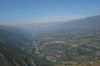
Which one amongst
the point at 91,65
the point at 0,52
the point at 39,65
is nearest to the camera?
the point at 91,65

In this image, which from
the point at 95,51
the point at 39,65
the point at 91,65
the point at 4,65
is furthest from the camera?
the point at 95,51

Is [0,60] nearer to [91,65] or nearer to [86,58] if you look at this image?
[91,65]

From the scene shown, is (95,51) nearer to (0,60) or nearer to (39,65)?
(39,65)

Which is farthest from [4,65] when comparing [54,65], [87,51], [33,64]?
[87,51]

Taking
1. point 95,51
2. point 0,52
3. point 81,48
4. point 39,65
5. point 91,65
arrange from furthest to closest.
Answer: point 81,48
point 95,51
point 39,65
point 0,52
point 91,65

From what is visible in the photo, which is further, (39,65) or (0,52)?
(39,65)

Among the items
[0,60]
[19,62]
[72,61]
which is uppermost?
A: [0,60]

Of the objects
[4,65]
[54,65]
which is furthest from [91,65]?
[4,65]

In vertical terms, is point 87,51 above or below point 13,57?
below

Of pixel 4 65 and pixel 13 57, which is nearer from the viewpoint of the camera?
pixel 4 65
